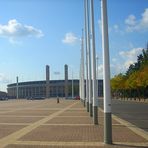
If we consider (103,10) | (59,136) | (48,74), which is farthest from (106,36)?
(48,74)

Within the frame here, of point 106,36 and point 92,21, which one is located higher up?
point 92,21

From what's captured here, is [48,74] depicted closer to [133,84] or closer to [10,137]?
[133,84]

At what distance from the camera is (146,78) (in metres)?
86.2

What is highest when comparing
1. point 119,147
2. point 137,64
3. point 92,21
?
point 137,64

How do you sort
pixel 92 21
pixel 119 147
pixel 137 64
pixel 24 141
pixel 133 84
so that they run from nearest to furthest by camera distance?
pixel 119 147 < pixel 24 141 < pixel 92 21 < pixel 133 84 < pixel 137 64

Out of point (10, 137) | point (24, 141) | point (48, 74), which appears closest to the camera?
point (24, 141)

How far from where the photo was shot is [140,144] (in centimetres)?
1491

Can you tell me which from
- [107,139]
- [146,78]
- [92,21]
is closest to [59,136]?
[107,139]

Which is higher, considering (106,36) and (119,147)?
(106,36)

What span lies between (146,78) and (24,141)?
72.1 metres

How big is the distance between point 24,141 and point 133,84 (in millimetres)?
87852

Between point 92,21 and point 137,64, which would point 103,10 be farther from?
point 137,64

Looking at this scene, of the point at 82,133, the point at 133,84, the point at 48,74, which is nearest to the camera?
the point at 82,133

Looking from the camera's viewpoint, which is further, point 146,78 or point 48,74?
point 48,74
